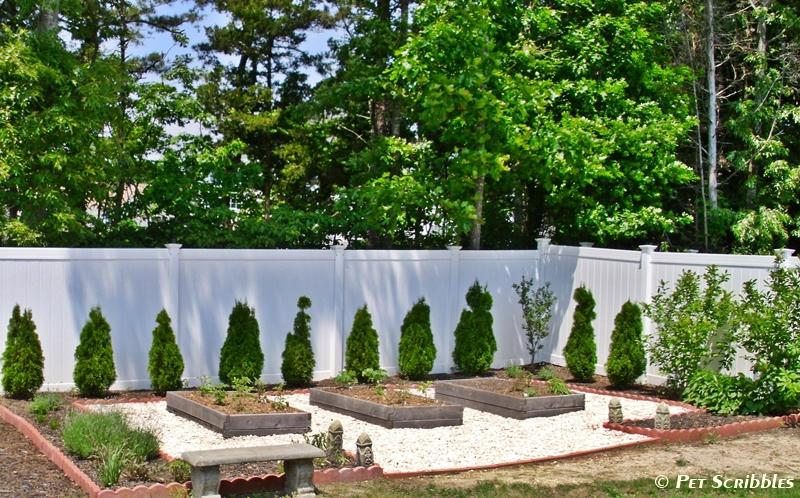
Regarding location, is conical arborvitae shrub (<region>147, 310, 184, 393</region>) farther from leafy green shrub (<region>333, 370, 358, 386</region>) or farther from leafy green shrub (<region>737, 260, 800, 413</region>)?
leafy green shrub (<region>737, 260, 800, 413</region>)

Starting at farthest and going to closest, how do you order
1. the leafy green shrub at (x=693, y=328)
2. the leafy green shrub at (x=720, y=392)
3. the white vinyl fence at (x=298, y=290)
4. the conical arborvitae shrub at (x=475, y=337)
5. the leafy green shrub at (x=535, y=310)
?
the leafy green shrub at (x=535, y=310) → the conical arborvitae shrub at (x=475, y=337) → the leafy green shrub at (x=693, y=328) → the white vinyl fence at (x=298, y=290) → the leafy green shrub at (x=720, y=392)

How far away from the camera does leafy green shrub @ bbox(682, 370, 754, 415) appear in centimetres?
935

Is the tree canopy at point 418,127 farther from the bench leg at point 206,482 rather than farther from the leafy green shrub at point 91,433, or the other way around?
the bench leg at point 206,482

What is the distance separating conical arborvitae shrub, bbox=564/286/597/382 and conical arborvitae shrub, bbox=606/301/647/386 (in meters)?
0.47

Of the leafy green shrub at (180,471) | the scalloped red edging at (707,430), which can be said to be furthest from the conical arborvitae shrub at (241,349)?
the scalloped red edging at (707,430)

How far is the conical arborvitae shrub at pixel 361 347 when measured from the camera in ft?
36.8

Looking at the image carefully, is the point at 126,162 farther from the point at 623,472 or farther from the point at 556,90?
the point at 623,472

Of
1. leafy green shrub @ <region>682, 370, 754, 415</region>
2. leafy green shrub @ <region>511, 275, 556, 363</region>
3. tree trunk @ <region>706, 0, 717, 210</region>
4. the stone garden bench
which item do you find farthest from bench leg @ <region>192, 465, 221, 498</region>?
tree trunk @ <region>706, 0, 717, 210</region>

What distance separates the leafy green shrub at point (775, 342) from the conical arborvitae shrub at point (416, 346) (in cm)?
412

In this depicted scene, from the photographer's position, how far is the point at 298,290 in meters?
11.0

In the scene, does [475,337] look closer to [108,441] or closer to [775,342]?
[775,342]

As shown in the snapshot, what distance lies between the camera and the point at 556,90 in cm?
1356

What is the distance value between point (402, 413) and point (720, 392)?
12.1 feet


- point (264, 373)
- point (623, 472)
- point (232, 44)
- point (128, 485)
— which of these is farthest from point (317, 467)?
point (232, 44)
